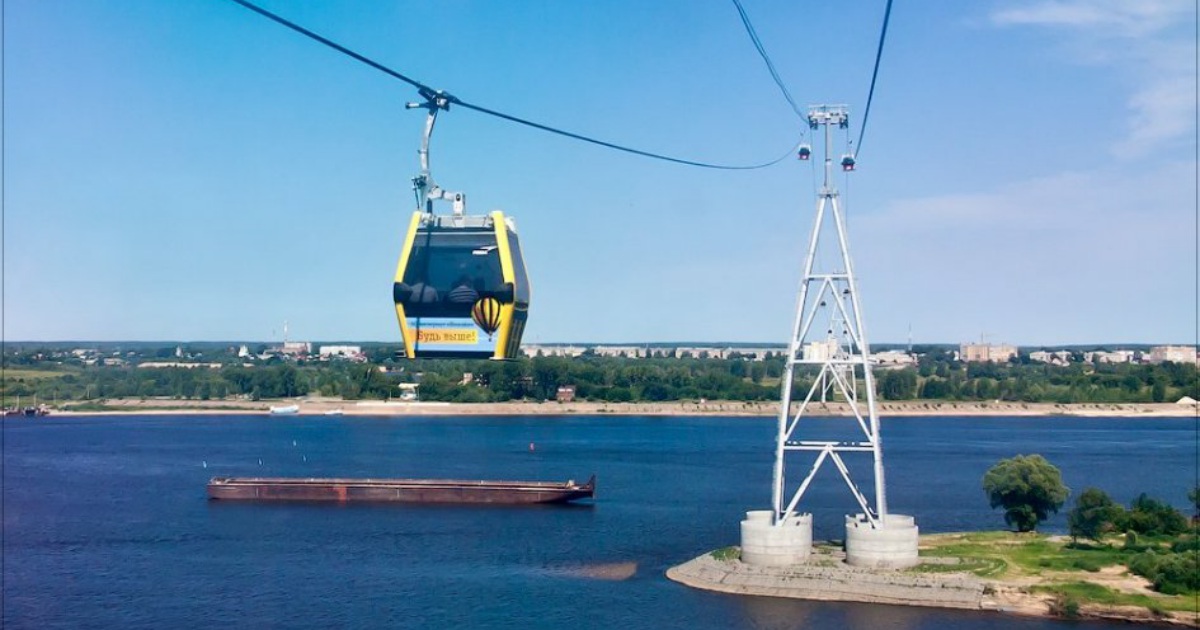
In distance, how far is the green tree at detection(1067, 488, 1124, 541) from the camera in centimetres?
2436

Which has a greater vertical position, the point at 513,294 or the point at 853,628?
the point at 513,294

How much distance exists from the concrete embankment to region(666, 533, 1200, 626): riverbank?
0.02 metres

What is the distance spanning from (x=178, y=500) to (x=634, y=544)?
1807cm

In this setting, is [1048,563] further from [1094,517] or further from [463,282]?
[463,282]

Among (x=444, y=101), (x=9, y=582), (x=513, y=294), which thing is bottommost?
(x=9, y=582)

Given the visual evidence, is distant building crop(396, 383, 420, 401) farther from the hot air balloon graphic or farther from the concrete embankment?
the hot air balloon graphic

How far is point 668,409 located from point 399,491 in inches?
1843

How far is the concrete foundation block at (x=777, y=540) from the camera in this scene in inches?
853

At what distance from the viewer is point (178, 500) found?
4025 centimetres

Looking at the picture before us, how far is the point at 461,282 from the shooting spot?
36.3 feet

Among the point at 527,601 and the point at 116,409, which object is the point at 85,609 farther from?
the point at 116,409

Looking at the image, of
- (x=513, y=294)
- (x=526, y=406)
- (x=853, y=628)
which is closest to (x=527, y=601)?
(x=853, y=628)

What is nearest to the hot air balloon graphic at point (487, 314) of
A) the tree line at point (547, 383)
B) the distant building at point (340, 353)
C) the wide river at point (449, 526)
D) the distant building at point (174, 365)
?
the wide river at point (449, 526)

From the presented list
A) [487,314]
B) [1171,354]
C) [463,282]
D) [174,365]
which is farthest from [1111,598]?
[1171,354]
